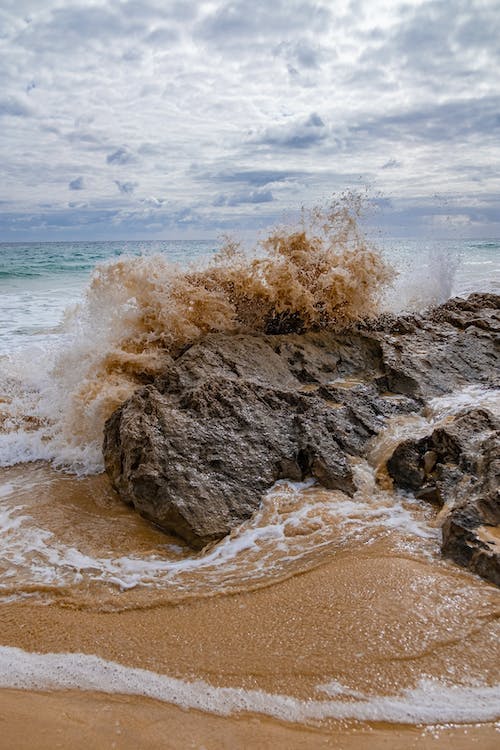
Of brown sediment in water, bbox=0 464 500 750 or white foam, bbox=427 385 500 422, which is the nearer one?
brown sediment in water, bbox=0 464 500 750

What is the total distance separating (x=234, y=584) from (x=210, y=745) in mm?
865

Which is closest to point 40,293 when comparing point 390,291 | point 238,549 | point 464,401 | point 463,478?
point 390,291

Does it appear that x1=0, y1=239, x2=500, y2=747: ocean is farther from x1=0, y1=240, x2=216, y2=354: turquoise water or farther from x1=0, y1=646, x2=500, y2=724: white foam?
x1=0, y1=240, x2=216, y2=354: turquoise water

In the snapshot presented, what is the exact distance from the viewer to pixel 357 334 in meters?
5.33

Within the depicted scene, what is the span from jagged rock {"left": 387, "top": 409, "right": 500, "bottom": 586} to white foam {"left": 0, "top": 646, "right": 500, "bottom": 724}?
0.69 meters

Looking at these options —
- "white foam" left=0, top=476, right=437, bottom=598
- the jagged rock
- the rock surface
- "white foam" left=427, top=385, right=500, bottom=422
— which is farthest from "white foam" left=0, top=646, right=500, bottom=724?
"white foam" left=427, top=385, right=500, bottom=422

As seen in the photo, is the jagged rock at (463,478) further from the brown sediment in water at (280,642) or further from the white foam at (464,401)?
the white foam at (464,401)

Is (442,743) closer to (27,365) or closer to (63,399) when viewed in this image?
(63,399)

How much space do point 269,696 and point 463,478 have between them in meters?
1.76

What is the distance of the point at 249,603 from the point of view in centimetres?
242

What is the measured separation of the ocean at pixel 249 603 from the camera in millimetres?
1920

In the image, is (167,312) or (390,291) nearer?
(167,312)

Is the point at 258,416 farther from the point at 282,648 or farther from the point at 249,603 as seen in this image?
the point at 282,648

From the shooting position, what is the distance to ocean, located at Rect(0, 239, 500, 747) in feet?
6.30
